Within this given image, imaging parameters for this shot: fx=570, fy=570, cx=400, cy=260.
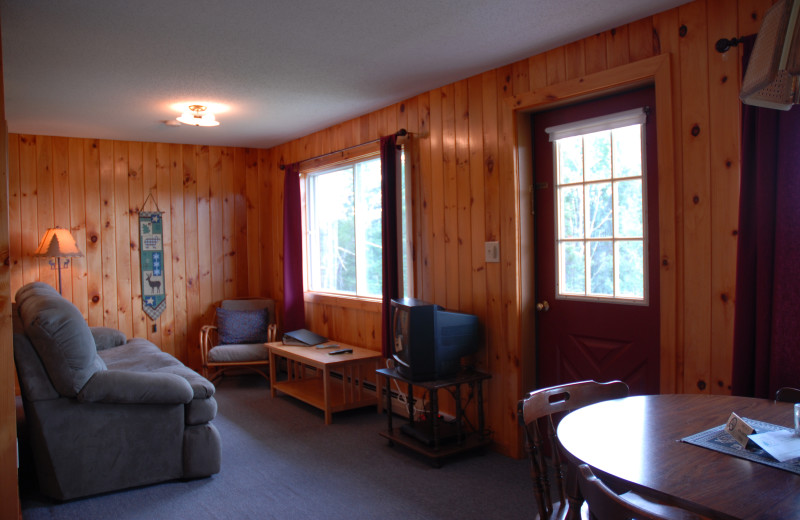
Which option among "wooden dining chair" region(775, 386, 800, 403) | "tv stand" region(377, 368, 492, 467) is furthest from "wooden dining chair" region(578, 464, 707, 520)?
"tv stand" region(377, 368, 492, 467)

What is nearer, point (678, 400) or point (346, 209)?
point (678, 400)

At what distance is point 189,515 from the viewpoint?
2.76 metres

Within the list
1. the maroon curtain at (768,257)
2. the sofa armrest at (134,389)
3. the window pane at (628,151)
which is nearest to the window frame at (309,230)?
the window pane at (628,151)

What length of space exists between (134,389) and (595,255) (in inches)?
100

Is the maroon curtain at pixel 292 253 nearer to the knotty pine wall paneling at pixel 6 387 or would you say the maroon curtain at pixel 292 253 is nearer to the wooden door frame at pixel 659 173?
the wooden door frame at pixel 659 173

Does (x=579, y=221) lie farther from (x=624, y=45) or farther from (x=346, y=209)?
(x=346, y=209)

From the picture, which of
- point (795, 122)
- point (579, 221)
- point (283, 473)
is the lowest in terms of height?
point (283, 473)

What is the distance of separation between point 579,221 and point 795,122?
117cm

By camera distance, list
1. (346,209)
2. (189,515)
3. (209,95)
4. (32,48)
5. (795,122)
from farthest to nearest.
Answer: (346,209) → (209,95) → (32,48) → (189,515) → (795,122)

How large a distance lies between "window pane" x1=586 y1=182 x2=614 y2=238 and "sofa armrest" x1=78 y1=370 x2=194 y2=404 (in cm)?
236

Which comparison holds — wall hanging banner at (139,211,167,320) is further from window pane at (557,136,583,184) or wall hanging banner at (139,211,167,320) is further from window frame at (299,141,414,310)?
window pane at (557,136,583,184)

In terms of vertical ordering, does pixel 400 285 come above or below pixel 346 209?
below

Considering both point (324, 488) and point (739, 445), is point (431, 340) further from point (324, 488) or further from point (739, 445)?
point (739, 445)

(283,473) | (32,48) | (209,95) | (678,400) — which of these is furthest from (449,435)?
(32,48)
